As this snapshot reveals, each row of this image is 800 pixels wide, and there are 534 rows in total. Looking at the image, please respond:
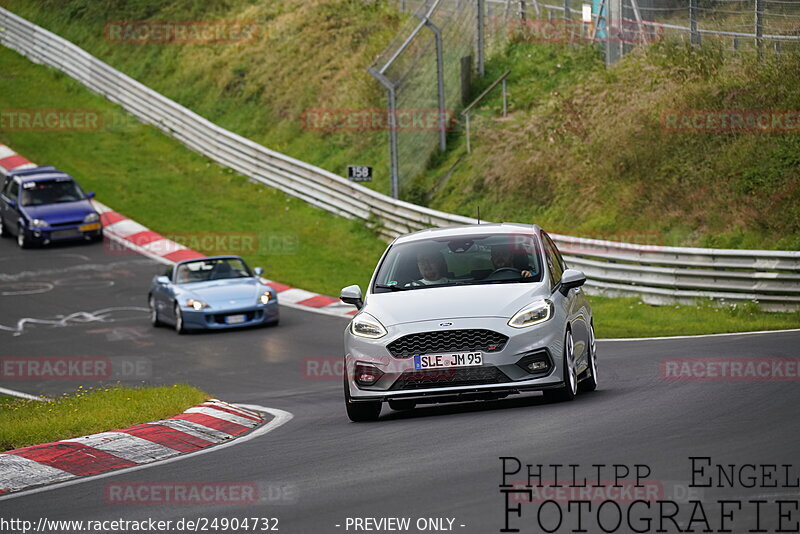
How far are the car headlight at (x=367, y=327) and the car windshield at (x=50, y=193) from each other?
72.4ft

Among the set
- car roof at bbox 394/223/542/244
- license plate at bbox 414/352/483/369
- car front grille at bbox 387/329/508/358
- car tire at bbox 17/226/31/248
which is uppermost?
car roof at bbox 394/223/542/244

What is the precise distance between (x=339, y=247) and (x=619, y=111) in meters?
7.75

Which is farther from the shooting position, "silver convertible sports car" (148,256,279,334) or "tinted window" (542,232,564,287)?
"silver convertible sports car" (148,256,279,334)

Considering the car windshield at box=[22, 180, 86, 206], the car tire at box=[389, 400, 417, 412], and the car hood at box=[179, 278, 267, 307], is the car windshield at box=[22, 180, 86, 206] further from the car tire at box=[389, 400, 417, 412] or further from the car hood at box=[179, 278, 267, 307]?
the car tire at box=[389, 400, 417, 412]

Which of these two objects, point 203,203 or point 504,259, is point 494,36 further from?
point 504,259

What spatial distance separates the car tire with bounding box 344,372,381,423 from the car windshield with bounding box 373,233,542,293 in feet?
3.63

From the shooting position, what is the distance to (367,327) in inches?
433

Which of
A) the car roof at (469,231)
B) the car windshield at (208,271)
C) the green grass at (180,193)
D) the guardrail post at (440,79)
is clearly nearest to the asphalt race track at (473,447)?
the car roof at (469,231)

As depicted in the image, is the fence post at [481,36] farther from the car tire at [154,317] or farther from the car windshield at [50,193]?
the car tire at [154,317]

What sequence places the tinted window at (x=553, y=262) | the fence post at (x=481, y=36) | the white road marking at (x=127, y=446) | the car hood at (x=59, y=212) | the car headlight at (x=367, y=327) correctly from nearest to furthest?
the white road marking at (x=127, y=446) → the car headlight at (x=367, y=327) → the tinted window at (x=553, y=262) → the car hood at (x=59, y=212) → the fence post at (x=481, y=36)

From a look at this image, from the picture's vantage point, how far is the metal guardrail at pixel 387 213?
20250 millimetres

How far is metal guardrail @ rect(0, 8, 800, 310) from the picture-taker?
2025 centimetres

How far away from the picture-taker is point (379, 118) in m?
36.7

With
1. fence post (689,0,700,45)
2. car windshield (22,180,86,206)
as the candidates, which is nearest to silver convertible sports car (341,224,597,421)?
fence post (689,0,700,45)
